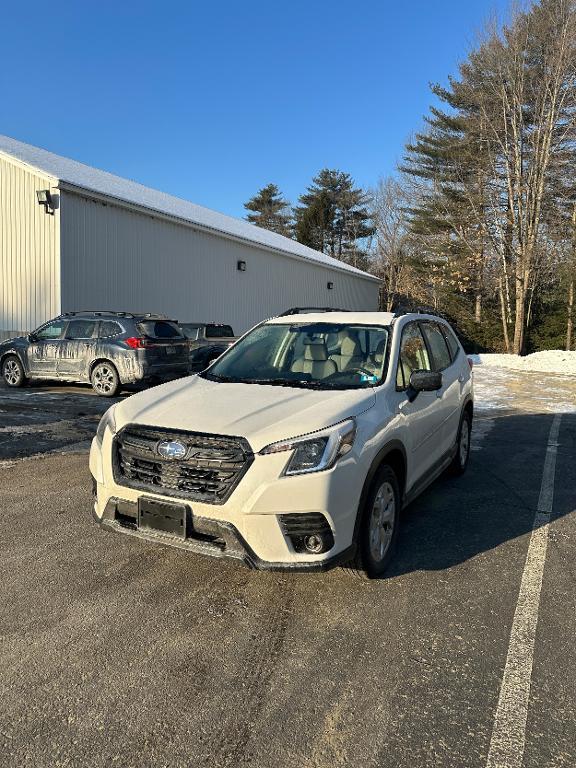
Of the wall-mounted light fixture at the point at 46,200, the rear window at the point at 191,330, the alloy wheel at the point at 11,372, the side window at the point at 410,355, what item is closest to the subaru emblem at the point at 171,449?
the side window at the point at 410,355

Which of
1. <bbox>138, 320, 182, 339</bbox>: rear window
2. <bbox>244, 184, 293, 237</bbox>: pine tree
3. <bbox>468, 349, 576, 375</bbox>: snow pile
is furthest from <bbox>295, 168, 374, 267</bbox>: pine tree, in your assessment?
<bbox>138, 320, 182, 339</bbox>: rear window

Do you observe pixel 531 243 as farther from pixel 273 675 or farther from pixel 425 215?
pixel 273 675

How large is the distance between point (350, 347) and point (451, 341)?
6.43 feet

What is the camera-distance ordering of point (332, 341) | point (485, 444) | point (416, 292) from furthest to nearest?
1. point (416, 292)
2. point (485, 444)
3. point (332, 341)

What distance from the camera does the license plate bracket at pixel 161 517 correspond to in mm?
3133

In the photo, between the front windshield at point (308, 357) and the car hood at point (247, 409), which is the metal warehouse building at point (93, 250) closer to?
the front windshield at point (308, 357)

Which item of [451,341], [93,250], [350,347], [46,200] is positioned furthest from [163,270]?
[350,347]

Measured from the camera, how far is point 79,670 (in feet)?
8.75

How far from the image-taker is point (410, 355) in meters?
4.56

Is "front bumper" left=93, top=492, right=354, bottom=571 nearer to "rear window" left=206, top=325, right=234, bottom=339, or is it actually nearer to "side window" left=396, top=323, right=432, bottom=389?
"side window" left=396, top=323, right=432, bottom=389

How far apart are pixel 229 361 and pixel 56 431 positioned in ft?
13.9

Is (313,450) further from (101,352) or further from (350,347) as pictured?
(101,352)

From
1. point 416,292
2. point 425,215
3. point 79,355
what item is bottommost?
point 79,355

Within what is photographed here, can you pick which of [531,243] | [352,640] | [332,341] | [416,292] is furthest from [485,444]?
[416,292]
